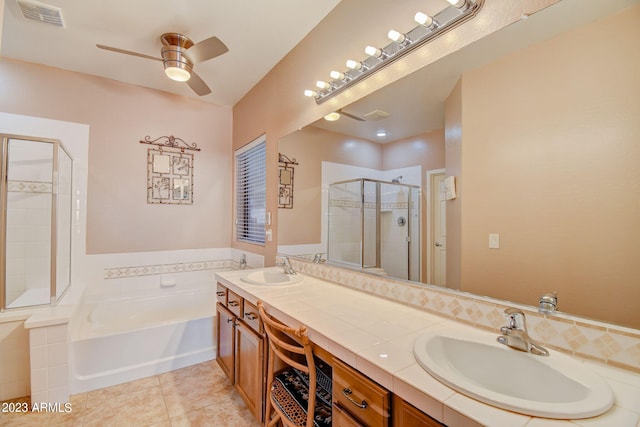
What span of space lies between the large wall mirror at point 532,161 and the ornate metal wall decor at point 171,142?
2.60m

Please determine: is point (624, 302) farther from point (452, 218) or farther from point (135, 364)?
point (135, 364)

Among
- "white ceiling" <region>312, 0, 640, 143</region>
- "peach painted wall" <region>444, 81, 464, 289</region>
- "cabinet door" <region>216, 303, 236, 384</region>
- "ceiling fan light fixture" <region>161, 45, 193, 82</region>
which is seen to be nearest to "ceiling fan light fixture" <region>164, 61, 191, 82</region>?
"ceiling fan light fixture" <region>161, 45, 193, 82</region>

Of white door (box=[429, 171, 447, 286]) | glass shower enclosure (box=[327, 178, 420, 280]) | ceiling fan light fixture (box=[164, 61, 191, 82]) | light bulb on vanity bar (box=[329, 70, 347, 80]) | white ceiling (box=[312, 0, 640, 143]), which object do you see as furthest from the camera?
ceiling fan light fixture (box=[164, 61, 191, 82])

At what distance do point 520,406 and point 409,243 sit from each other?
2.91 feet

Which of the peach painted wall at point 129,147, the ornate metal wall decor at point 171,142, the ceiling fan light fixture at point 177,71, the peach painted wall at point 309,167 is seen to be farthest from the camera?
the ornate metal wall decor at point 171,142

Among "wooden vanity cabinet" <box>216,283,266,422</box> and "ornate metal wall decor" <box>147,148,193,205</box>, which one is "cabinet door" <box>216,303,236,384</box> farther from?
"ornate metal wall decor" <box>147,148,193,205</box>

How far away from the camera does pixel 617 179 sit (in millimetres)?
831

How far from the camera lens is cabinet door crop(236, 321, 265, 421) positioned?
1.61 metres

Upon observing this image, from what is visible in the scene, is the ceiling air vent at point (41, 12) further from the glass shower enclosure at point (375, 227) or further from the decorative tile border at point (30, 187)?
the glass shower enclosure at point (375, 227)

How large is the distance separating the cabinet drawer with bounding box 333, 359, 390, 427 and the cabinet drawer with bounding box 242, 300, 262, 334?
0.70 m

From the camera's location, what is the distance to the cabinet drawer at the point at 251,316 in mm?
1640

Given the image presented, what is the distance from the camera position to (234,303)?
77.7 inches

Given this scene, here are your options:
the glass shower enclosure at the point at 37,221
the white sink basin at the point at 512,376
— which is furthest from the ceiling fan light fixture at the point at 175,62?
the white sink basin at the point at 512,376

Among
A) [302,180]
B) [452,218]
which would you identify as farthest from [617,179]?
[302,180]
